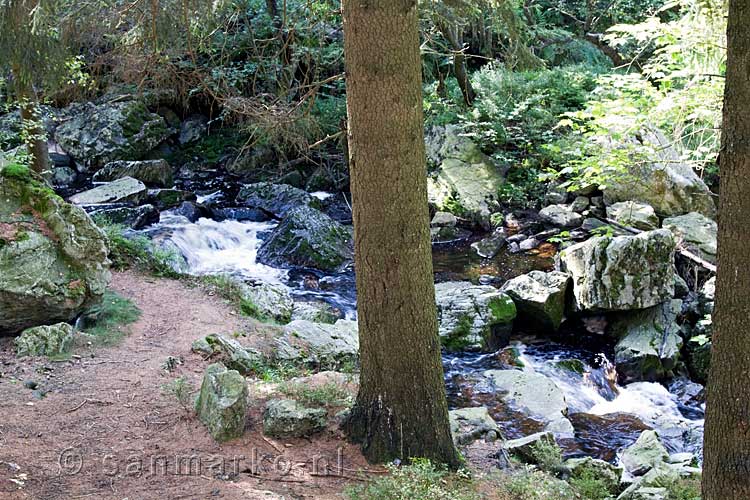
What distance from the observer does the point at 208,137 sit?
2041 centimetres

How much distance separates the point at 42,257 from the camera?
23.9 ft

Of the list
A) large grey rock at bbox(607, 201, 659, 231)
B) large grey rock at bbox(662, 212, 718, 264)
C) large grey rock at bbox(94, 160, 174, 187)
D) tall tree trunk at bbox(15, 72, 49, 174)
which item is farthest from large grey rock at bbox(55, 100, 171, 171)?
large grey rock at bbox(662, 212, 718, 264)

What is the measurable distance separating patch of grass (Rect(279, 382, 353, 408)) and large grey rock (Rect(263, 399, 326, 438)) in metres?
0.27

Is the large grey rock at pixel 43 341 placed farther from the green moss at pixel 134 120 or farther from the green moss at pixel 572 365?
the green moss at pixel 134 120

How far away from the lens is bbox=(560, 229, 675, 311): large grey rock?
9.86 m

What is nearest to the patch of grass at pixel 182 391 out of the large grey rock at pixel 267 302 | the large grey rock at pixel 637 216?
the large grey rock at pixel 267 302

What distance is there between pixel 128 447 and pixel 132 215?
10.0 m

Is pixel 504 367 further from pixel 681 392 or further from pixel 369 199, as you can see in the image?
pixel 369 199

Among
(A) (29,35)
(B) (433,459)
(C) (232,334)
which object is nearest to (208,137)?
(A) (29,35)

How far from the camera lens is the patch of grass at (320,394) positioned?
5.74 meters

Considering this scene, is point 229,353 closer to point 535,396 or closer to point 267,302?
point 267,302

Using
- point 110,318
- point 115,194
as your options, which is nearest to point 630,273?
point 110,318

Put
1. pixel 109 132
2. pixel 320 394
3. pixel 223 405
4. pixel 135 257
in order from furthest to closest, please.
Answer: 1. pixel 109 132
2. pixel 135 257
3. pixel 320 394
4. pixel 223 405

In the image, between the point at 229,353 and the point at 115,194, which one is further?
the point at 115,194
